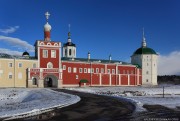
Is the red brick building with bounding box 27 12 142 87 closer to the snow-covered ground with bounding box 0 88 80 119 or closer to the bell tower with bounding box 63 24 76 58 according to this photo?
the bell tower with bounding box 63 24 76 58

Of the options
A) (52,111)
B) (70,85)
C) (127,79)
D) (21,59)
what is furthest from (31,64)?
(52,111)

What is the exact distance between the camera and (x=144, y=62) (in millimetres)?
80125

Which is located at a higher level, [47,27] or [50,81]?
[47,27]

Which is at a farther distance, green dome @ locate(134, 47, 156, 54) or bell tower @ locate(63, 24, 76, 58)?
green dome @ locate(134, 47, 156, 54)

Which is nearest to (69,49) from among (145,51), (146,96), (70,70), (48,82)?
(70,70)

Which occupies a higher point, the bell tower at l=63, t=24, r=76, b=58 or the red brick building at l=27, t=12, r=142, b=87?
the bell tower at l=63, t=24, r=76, b=58

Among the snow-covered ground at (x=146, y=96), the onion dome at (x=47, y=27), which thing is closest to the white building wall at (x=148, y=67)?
the onion dome at (x=47, y=27)

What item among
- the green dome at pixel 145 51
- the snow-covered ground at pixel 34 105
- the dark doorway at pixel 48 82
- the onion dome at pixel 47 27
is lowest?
the dark doorway at pixel 48 82

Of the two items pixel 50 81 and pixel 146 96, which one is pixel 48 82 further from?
pixel 146 96

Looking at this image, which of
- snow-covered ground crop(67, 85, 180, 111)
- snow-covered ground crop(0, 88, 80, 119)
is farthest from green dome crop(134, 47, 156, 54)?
snow-covered ground crop(0, 88, 80, 119)

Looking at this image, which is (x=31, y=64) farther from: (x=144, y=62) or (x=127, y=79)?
(x=144, y=62)

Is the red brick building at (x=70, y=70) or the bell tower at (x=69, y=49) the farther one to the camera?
the bell tower at (x=69, y=49)

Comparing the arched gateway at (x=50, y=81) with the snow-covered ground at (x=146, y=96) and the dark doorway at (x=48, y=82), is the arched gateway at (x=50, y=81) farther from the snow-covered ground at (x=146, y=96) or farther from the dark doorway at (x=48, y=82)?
the snow-covered ground at (x=146, y=96)

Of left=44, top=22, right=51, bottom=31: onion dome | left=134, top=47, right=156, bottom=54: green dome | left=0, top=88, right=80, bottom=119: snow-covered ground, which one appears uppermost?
left=44, top=22, right=51, bottom=31: onion dome
